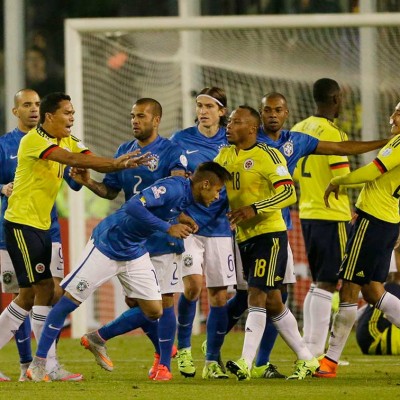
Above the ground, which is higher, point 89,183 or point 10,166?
point 10,166

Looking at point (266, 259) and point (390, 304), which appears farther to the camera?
point (390, 304)

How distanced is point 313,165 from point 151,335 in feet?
6.79

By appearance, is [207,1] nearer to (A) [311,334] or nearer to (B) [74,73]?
(B) [74,73]

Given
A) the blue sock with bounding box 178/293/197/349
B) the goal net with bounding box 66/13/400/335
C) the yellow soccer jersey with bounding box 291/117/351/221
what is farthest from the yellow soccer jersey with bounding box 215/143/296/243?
the goal net with bounding box 66/13/400/335

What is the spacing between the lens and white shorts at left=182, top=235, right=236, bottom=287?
36.6 ft

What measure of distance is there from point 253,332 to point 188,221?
3.05 ft

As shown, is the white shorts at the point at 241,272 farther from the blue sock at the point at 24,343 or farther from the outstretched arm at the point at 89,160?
the blue sock at the point at 24,343

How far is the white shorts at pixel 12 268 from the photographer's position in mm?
11234

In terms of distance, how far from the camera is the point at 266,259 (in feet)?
34.0

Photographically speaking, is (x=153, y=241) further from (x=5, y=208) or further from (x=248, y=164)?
(x=5, y=208)

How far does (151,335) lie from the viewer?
1130cm

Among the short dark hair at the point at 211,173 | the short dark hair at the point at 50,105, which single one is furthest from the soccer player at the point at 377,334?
the short dark hair at the point at 50,105

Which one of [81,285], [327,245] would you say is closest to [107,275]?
[81,285]

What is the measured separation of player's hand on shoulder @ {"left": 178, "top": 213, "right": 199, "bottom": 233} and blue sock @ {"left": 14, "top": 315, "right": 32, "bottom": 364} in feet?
5.49
